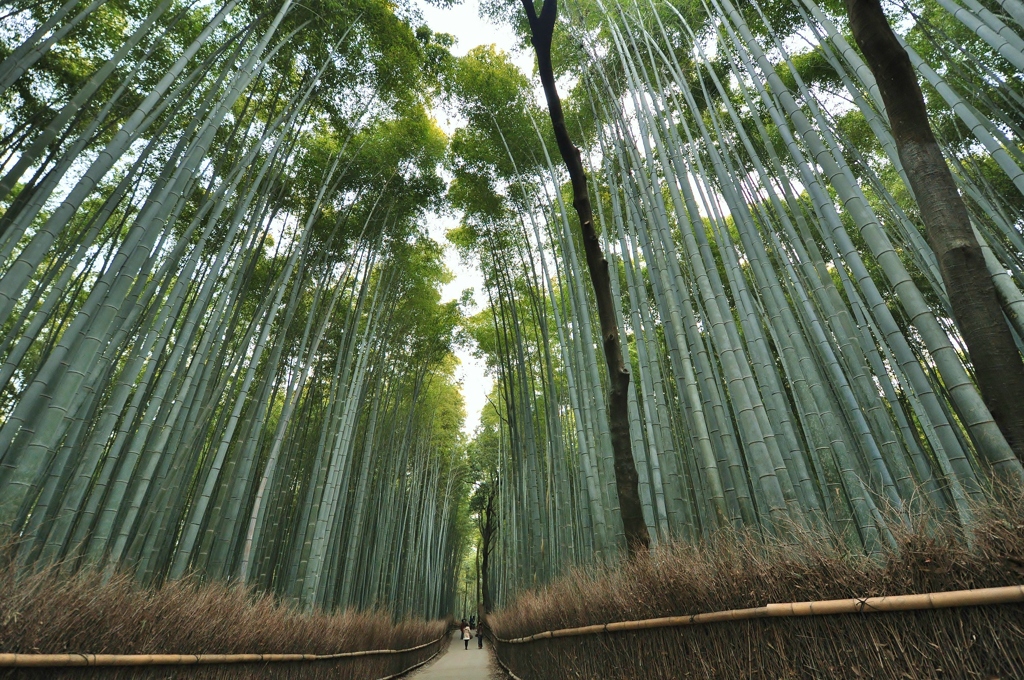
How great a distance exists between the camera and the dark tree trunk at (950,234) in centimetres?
131

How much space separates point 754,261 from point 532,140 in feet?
11.3

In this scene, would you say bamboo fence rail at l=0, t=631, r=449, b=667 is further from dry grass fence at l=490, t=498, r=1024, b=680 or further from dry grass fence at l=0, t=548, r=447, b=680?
dry grass fence at l=490, t=498, r=1024, b=680

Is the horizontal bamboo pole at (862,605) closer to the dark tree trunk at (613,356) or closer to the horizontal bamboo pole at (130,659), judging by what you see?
the dark tree trunk at (613,356)

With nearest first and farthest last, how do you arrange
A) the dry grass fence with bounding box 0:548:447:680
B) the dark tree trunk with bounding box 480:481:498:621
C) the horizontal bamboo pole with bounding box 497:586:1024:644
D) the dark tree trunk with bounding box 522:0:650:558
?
1. the horizontal bamboo pole with bounding box 497:586:1024:644
2. the dry grass fence with bounding box 0:548:447:680
3. the dark tree trunk with bounding box 522:0:650:558
4. the dark tree trunk with bounding box 480:481:498:621

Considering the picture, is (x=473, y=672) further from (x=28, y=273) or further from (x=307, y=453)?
(x=28, y=273)

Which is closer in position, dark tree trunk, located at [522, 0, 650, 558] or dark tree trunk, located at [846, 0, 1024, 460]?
dark tree trunk, located at [846, 0, 1024, 460]

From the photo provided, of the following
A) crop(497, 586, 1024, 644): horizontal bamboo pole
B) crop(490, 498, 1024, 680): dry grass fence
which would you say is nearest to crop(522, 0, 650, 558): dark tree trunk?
crop(490, 498, 1024, 680): dry grass fence

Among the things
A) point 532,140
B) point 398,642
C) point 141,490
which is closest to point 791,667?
point 141,490

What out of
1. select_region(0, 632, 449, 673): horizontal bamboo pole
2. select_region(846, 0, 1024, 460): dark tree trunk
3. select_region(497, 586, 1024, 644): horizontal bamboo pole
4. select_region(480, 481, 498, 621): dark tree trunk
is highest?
select_region(480, 481, 498, 621): dark tree trunk

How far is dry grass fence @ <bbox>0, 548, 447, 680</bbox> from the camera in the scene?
57.4 inches

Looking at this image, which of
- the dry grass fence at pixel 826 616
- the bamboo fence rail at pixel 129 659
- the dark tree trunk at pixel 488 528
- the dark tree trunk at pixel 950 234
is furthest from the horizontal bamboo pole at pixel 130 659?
the dark tree trunk at pixel 488 528

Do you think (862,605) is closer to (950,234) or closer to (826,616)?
(826,616)

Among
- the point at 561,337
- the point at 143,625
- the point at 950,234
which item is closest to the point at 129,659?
the point at 143,625

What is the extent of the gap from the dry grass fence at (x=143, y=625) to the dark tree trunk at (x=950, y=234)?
8.98 ft
